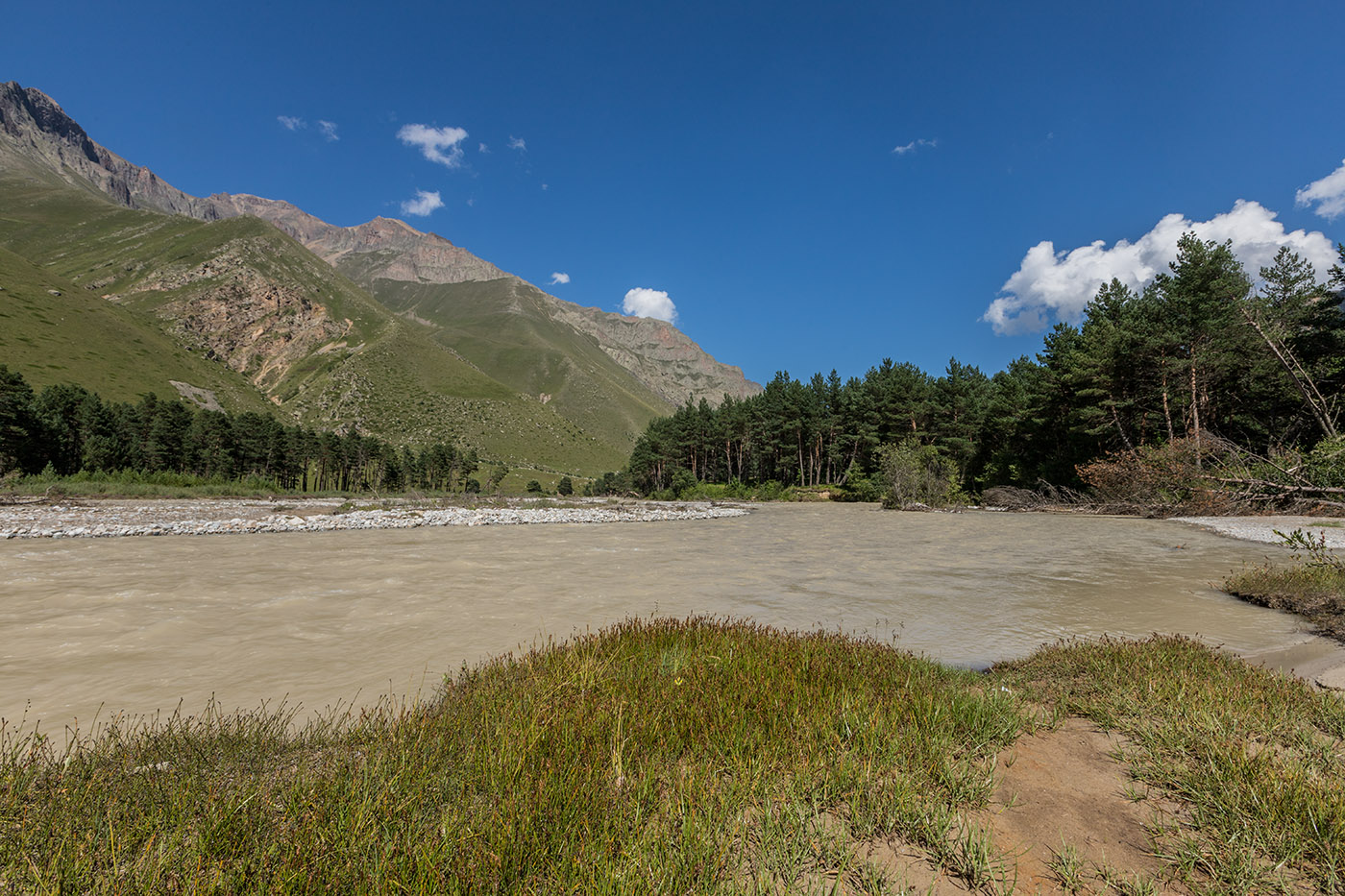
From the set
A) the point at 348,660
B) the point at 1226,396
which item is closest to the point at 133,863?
the point at 348,660

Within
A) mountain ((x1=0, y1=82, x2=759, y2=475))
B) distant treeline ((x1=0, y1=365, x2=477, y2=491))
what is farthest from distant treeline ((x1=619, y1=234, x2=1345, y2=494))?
mountain ((x1=0, y1=82, x2=759, y2=475))

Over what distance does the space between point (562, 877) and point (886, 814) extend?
181cm

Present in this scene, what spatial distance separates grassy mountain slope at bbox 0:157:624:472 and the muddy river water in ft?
307

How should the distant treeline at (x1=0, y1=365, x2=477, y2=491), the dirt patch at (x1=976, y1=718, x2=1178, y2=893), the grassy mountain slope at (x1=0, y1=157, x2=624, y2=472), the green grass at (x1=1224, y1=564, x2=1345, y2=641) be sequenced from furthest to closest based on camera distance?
the grassy mountain slope at (x1=0, y1=157, x2=624, y2=472) < the distant treeline at (x1=0, y1=365, x2=477, y2=491) < the green grass at (x1=1224, y1=564, x2=1345, y2=641) < the dirt patch at (x1=976, y1=718, x2=1178, y2=893)

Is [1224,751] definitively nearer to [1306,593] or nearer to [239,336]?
[1306,593]

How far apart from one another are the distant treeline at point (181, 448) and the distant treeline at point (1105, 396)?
139ft

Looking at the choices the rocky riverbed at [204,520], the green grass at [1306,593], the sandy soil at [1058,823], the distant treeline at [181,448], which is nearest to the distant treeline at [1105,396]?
the green grass at [1306,593]

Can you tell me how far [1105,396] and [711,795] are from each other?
45918mm

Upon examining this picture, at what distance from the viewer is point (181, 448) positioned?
58.1 metres

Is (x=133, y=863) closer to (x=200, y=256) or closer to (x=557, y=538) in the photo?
(x=557, y=538)

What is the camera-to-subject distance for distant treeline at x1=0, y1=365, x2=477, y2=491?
154 feet

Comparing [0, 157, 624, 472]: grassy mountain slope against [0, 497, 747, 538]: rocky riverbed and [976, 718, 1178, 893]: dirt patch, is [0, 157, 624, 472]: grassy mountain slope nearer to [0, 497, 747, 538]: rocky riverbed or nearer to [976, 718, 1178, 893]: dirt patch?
[0, 497, 747, 538]: rocky riverbed

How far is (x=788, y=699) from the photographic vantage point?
4.37m

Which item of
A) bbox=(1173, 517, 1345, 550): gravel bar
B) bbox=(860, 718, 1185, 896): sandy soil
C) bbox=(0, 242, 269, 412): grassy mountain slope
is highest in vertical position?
bbox=(0, 242, 269, 412): grassy mountain slope
